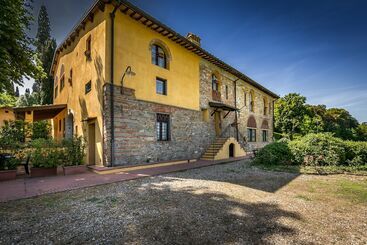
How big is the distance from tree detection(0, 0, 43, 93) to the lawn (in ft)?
16.2

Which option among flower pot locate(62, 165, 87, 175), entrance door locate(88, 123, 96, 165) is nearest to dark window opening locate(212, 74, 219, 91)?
entrance door locate(88, 123, 96, 165)

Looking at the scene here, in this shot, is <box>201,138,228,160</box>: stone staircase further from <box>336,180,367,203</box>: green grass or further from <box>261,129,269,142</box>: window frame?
<box>261,129,269,142</box>: window frame

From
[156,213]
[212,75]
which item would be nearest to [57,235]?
[156,213]

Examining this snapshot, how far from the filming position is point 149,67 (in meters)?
10.5

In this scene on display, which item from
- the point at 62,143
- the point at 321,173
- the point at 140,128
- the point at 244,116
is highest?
the point at 244,116

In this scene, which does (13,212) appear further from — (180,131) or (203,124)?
(203,124)

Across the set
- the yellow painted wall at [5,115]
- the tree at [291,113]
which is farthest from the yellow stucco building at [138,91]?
the tree at [291,113]

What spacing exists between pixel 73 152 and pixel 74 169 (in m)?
0.75

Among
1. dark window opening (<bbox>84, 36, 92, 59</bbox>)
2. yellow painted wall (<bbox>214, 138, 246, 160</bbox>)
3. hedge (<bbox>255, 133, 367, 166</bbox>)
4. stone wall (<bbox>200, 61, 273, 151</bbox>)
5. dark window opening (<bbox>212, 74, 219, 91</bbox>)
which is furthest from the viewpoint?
dark window opening (<bbox>212, 74, 219, 91</bbox>)

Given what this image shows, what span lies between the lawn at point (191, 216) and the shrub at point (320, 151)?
13.1 ft

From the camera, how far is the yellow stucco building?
902 cm

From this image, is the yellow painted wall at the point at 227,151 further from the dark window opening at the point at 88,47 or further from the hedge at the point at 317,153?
the dark window opening at the point at 88,47

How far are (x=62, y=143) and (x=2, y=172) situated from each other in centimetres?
216

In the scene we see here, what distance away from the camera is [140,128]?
9.80 m
